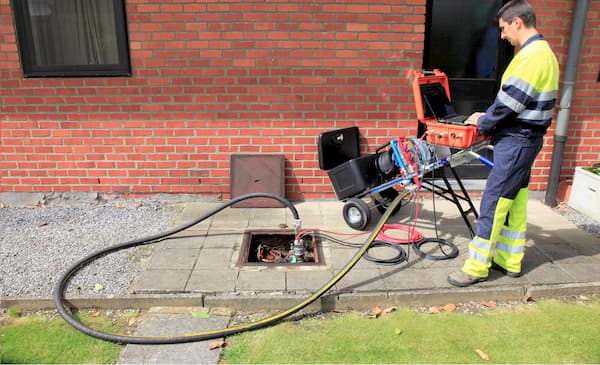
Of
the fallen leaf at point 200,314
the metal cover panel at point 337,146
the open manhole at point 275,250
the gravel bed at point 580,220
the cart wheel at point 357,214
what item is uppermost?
the metal cover panel at point 337,146

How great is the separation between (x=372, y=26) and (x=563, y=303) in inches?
127

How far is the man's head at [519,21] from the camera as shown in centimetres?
336

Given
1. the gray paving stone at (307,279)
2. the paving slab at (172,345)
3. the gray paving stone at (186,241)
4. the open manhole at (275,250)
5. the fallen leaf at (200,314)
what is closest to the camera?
the paving slab at (172,345)

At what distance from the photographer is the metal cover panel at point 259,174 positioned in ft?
17.9

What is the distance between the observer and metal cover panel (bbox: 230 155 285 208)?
5.46 m

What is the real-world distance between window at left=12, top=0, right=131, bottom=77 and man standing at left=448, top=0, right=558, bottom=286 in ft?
12.7

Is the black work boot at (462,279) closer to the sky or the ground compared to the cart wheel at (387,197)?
closer to the ground

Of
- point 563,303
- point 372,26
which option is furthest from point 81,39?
point 563,303

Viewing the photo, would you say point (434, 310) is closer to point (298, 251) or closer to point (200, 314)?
point (298, 251)

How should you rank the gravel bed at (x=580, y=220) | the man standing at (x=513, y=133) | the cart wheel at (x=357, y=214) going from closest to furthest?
1. the man standing at (x=513, y=133)
2. the cart wheel at (x=357, y=214)
3. the gravel bed at (x=580, y=220)

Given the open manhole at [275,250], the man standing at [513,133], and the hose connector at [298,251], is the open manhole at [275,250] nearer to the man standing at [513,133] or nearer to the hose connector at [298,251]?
the hose connector at [298,251]

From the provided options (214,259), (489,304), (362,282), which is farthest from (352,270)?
(214,259)

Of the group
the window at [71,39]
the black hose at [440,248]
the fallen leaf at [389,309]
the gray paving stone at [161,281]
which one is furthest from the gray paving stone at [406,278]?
the window at [71,39]

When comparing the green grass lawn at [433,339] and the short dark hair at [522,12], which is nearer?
the green grass lawn at [433,339]
